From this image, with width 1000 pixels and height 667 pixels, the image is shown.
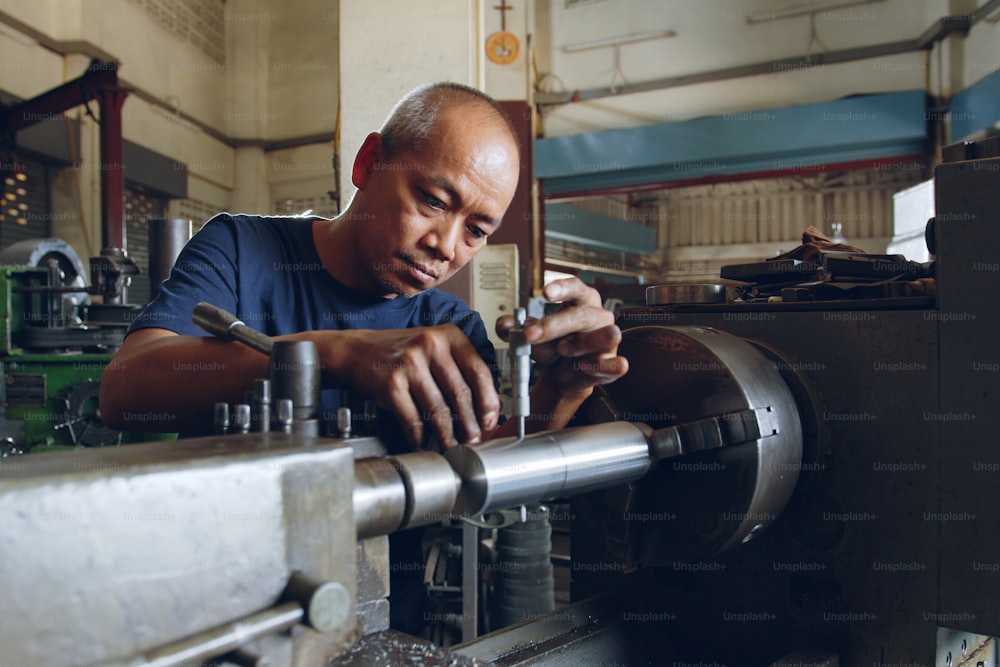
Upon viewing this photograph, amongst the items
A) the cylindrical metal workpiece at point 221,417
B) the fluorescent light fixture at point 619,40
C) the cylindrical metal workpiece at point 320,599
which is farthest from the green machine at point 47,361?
the fluorescent light fixture at point 619,40

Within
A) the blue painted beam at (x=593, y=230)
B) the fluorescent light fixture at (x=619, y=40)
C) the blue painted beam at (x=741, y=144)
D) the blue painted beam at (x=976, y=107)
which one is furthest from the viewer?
the blue painted beam at (x=593, y=230)

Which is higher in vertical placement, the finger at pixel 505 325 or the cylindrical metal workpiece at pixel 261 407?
the finger at pixel 505 325

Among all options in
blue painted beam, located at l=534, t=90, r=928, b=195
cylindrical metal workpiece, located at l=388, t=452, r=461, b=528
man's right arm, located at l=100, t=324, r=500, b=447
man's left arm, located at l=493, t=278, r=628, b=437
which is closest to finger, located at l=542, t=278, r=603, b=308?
man's left arm, located at l=493, t=278, r=628, b=437

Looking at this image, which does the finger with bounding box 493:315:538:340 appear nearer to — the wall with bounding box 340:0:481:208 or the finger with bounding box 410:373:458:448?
the finger with bounding box 410:373:458:448

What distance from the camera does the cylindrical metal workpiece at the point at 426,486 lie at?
0.57 meters

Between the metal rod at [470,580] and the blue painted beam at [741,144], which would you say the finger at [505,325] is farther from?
the blue painted beam at [741,144]

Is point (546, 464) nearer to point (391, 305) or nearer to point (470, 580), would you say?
point (391, 305)

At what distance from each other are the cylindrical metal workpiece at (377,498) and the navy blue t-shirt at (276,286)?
48cm

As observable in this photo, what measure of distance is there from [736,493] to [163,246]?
2.31 meters

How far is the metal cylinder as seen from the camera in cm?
250

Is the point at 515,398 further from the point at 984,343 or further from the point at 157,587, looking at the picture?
the point at 984,343

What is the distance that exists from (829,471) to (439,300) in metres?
0.80

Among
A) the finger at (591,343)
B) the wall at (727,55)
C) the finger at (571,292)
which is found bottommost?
the finger at (591,343)

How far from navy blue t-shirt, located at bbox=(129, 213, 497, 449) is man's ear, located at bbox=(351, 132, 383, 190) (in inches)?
6.5
